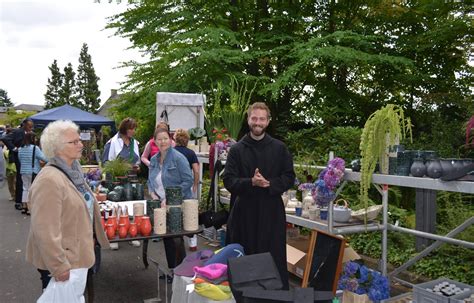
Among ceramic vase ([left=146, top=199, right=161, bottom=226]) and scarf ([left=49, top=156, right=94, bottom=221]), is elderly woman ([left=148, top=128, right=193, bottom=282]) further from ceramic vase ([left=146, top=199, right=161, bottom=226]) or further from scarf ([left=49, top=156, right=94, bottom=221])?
scarf ([left=49, top=156, right=94, bottom=221])

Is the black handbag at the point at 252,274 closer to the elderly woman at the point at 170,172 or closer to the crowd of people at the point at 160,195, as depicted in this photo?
the crowd of people at the point at 160,195

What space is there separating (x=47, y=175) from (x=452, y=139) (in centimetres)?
643

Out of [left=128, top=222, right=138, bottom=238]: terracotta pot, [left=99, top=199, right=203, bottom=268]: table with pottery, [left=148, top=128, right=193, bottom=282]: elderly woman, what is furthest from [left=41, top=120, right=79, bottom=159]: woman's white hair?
[left=148, top=128, right=193, bottom=282]: elderly woman

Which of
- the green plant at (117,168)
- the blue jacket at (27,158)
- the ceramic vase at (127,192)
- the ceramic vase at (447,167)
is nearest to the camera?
the ceramic vase at (447,167)

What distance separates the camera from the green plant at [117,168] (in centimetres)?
534

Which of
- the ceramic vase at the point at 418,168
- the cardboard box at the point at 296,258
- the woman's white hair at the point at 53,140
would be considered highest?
the woman's white hair at the point at 53,140

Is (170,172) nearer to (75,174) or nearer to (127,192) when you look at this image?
(127,192)

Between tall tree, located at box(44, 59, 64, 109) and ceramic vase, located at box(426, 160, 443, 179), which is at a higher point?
tall tree, located at box(44, 59, 64, 109)

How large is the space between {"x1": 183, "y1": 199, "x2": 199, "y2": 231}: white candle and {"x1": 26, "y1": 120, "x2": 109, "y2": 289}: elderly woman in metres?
1.09

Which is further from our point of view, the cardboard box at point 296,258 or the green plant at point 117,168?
the green plant at point 117,168

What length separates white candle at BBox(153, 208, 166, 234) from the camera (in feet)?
11.5

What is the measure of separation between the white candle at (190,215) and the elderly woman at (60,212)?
42.8 inches

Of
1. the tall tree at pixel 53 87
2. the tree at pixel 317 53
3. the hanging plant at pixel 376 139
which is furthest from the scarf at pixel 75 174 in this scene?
the tall tree at pixel 53 87

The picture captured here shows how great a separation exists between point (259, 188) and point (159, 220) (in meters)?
0.89
